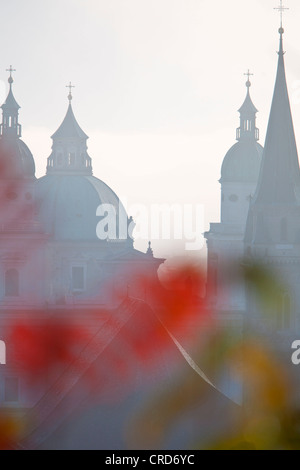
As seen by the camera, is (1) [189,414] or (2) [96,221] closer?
(1) [189,414]

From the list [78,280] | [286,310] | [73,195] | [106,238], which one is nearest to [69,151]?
[73,195]

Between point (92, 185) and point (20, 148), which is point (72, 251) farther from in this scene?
point (20, 148)

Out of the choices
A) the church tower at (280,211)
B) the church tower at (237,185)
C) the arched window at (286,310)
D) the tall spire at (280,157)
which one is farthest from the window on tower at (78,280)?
the arched window at (286,310)

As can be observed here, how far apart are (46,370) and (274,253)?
11636 mm

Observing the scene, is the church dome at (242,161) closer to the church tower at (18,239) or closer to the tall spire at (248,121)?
the tall spire at (248,121)

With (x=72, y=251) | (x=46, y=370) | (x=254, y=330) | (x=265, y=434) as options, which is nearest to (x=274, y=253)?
(x=254, y=330)

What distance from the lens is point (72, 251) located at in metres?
78.7

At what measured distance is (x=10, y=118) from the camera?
7212cm

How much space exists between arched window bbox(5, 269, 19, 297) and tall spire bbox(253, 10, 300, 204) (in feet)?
38.1

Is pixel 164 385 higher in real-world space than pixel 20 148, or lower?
lower

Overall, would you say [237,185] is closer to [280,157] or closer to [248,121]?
[248,121]

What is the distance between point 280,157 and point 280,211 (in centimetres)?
234

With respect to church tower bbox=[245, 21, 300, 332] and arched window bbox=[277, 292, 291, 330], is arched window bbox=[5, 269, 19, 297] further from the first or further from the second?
arched window bbox=[277, 292, 291, 330]

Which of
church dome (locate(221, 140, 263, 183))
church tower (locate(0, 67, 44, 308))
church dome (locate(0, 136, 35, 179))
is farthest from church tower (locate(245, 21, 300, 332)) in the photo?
church dome (locate(221, 140, 263, 183))
